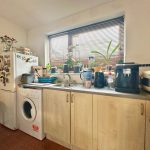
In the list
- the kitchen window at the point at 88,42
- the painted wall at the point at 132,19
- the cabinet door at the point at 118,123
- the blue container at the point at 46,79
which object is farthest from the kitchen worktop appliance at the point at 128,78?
the blue container at the point at 46,79

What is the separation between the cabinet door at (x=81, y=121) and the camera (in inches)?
57.8

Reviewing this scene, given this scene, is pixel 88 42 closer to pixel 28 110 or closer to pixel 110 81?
pixel 110 81

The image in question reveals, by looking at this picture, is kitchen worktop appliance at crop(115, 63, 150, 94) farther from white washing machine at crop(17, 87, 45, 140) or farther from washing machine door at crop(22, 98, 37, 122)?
washing machine door at crop(22, 98, 37, 122)

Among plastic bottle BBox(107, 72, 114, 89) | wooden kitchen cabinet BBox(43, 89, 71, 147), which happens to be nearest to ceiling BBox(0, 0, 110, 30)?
plastic bottle BBox(107, 72, 114, 89)

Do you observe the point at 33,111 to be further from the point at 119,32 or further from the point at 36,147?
the point at 119,32

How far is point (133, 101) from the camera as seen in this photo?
1.18 m

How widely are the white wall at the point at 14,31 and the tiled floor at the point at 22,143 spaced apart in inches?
79.6

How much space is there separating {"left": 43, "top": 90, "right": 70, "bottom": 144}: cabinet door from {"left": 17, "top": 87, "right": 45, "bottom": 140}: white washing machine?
0.09 m

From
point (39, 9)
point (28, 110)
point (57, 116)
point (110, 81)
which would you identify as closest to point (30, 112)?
point (28, 110)

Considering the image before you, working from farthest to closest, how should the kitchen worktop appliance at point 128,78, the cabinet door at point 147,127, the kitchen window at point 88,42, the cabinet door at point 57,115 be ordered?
the kitchen window at point 88,42 < the cabinet door at point 57,115 < the kitchen worktop appliance at point 128,78 < the cabinet door at point 147,127

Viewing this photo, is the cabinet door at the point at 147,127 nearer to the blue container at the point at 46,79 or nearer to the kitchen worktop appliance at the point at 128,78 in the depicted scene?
the kitchen worktop appliance at the point at 128,78

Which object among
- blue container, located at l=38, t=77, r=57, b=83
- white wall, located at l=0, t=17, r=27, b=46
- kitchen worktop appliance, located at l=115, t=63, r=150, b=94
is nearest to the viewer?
kitchen worktop appliance, located at l=115, t=63, r=150, b=94

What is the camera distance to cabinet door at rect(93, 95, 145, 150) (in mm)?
1169

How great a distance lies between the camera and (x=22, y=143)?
1816mm
